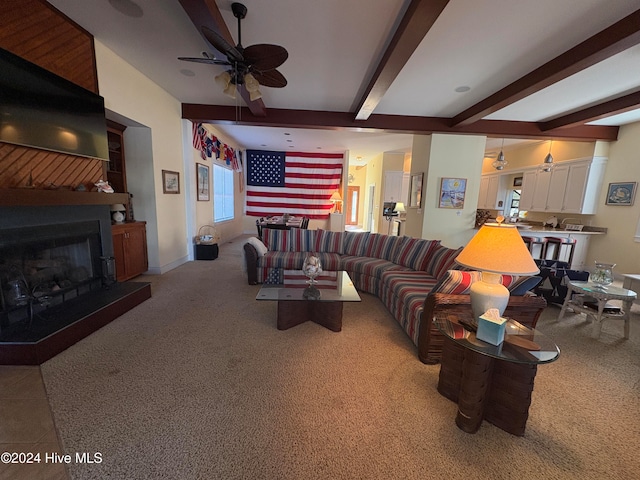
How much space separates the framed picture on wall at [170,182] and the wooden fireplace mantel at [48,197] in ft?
4.64

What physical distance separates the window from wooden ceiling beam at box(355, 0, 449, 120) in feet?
15.8

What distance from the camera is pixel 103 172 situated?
10.5 feet

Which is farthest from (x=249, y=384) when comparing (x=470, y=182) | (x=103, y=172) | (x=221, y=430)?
Result: (x=470, y=182)

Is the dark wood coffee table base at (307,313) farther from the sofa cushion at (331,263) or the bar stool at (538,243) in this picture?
the bar stool at (538,243)

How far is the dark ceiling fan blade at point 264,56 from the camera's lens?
213 centimetres

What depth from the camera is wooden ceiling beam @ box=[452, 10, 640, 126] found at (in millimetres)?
2246

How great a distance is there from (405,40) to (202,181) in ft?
16.2

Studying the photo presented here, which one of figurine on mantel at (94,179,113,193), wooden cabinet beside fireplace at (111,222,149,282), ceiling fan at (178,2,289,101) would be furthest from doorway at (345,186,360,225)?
figurine on mantel at (94,179,113,193)

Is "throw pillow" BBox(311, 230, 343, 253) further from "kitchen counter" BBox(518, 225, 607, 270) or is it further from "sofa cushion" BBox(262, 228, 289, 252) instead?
"kitchen counter" BBox(518, 225, 607, 270)

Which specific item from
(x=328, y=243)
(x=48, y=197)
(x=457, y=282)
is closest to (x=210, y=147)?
(x=328, y=243)

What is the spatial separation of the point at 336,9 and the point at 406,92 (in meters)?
2.03

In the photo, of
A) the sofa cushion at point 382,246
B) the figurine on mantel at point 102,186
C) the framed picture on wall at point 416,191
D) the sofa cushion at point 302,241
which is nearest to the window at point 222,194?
the sofa cushion at point 302,241

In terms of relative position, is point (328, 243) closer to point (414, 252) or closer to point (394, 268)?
point (394, 268)

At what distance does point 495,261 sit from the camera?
1.54 meters
